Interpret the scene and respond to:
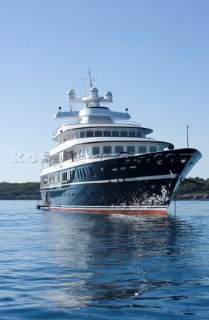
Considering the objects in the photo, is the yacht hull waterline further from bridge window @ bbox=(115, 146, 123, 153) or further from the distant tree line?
the distant tree line

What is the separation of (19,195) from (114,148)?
463ft

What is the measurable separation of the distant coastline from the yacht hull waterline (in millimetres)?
108521

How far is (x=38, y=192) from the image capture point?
176 meters

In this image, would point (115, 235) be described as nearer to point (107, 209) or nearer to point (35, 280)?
point (35, 280)

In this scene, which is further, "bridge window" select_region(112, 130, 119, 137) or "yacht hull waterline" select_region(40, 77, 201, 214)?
"bridge window" select_region(112, 130, 119, 137)

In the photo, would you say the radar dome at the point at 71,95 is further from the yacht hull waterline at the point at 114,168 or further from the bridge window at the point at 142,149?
the bridge window at the point at 142,149

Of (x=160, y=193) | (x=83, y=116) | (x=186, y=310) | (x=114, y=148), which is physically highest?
(x=83, y=116)

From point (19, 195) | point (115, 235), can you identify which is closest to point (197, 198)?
point (19, 195)

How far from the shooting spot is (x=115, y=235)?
2362 cm

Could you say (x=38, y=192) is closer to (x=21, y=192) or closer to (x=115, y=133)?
(x=21, y=192)

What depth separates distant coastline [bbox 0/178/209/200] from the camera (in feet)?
527

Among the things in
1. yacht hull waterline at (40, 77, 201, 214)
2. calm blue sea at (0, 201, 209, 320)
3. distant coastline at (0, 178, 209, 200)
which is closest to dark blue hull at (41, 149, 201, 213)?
yacht hull waterline at (40, 77, 201, 214)

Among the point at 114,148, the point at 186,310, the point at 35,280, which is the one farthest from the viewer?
the point at 114,148

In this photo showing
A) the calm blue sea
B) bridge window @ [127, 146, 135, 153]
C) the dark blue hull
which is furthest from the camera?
bridge window @ [127, 146, 135, 153]
